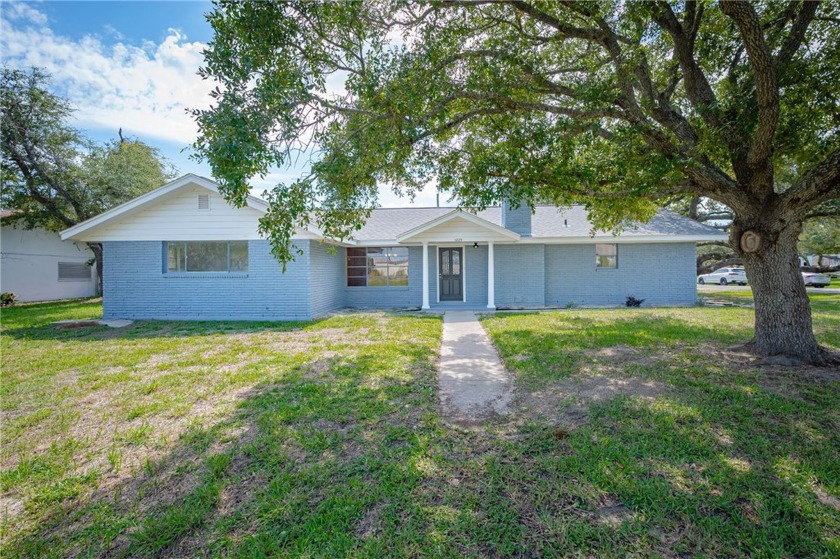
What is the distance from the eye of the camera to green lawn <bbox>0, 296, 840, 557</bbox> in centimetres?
244

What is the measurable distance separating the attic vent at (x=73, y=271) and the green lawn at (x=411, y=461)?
18143 millimetres

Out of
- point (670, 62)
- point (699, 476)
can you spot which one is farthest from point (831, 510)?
point (670, 62)

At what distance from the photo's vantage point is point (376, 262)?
15266mm

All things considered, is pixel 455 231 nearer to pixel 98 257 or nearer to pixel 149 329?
pixel 149 329

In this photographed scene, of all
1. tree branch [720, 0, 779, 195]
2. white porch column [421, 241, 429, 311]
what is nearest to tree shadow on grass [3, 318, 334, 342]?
white porch column [421, 241, 429, 311]

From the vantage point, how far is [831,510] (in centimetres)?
257

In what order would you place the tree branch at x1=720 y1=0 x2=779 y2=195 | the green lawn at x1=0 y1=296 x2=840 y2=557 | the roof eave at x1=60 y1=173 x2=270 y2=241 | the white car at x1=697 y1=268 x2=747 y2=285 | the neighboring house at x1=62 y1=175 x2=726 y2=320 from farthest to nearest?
the white car at x1=697 y1=268 x2=747 y2=285 → the neighboring house at x1=62 y1=175 x2=726 y2=320 → the roof eave at x1=60 y1=173 x2=270 y2=241 → the tree branch at x1=720 y1=0 x2=779 y2=195 → the green lawn at x1=0 y1=296 x2=840 y2=557

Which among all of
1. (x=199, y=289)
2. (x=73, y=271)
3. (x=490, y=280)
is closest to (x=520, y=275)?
(x=490, y=280)

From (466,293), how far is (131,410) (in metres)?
11.7

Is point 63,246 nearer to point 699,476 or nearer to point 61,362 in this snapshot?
point 61,362

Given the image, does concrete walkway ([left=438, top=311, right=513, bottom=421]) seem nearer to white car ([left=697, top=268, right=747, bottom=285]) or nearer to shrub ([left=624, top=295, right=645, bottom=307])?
shrub ([left=624, top=295, right=645, bottom=307])

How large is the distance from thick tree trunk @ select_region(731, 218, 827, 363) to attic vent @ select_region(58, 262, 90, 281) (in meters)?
27.9

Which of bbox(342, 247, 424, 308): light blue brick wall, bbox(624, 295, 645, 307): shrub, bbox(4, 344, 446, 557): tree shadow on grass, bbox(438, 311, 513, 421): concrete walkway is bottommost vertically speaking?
bbox(4, 344, 446, 557): tree shadow on grass

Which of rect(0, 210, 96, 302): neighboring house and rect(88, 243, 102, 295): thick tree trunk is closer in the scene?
rect(0, 210, 96, 302): neighboring house
